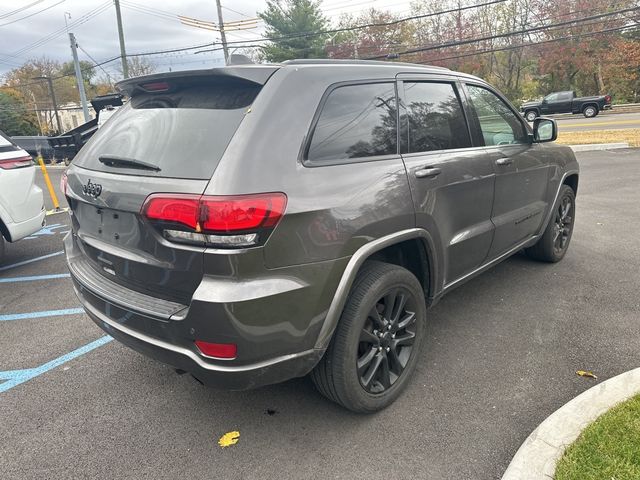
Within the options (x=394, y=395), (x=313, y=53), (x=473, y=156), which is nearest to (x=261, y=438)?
(x=394, y=395)

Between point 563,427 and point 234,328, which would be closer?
point 234,328

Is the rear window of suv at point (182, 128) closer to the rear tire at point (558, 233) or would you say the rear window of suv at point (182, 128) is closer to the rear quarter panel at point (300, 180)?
the rear quarter panel at point (300, 180)

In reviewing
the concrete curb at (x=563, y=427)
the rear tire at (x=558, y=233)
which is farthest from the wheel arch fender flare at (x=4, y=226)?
the rear tire at (x=558, y=233)

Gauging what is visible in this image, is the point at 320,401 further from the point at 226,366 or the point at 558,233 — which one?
the point at 558,233

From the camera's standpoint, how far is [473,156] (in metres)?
3.20

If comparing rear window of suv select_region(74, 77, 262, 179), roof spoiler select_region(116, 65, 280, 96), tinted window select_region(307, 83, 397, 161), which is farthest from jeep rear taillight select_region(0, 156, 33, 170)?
tinted window select_region(307, 83, 397, 161)

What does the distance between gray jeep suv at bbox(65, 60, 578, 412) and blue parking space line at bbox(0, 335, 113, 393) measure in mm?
957

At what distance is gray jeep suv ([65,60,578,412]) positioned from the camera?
1965 mm

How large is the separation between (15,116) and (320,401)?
188 ft

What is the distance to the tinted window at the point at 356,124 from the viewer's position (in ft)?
7.52

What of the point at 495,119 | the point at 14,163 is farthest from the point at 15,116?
the point at 495,119

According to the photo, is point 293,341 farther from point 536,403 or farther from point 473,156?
point 473,156

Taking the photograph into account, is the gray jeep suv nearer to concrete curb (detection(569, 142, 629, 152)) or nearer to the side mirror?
the side mirror

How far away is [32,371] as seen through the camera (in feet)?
10.5
